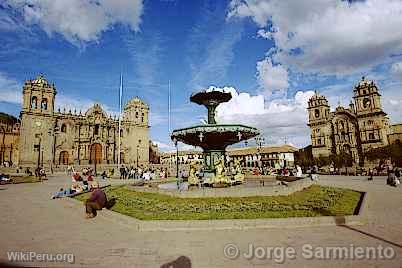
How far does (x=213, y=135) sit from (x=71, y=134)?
44214 mm

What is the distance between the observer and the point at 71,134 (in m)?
53.1

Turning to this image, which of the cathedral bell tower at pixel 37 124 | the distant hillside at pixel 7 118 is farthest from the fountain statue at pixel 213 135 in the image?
the distant hillside at pixel 7 118

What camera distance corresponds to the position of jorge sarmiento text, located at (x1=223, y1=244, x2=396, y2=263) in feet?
18.4

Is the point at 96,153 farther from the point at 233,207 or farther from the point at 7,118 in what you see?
the point at 233,207

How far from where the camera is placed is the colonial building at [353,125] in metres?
64.1

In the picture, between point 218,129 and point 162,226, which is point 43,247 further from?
point 218,129

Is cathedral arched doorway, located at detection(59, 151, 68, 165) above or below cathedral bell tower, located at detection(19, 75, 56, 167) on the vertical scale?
below

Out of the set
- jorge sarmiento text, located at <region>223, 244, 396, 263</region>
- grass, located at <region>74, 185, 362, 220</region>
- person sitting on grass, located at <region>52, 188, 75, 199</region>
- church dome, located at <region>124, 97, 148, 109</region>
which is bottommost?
jorge sarmiento text, located at <region>223, 244, 396, 263</region>

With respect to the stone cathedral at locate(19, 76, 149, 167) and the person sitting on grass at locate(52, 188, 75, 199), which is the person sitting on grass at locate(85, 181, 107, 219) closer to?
the person sitting on grass at locate(52, 188, 75, 199)

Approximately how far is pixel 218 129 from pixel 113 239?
30.3 ft

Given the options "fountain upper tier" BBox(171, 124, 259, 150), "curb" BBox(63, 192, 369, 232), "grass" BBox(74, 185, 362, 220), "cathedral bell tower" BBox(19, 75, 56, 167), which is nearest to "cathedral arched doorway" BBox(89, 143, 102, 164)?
"cathedral bell tower" BBox(19, 75, 56, 167)

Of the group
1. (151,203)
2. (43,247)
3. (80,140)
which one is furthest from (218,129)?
(80,140)

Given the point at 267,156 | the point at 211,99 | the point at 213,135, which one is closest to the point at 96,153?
the point at 211,99

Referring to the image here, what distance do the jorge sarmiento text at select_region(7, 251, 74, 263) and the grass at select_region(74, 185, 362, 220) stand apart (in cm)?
315
